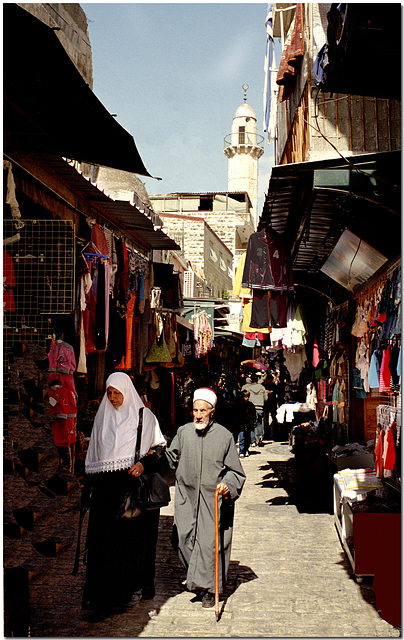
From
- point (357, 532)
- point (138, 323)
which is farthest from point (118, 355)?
point (357, 532)

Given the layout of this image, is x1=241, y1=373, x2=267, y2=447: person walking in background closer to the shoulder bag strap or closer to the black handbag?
the shoulder bag strap

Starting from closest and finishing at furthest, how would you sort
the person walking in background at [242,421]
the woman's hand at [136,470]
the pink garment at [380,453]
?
the woman's hand at [136,470] < the pink garment at [380,453] < the person walking in background at [242,421]

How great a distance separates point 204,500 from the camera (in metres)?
5.09

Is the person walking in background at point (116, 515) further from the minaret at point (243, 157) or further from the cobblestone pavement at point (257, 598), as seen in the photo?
the minaret at point (243, 157)

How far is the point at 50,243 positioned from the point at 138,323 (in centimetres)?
593

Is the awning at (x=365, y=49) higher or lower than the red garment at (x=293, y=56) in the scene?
lower

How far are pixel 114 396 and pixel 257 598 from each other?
216cm

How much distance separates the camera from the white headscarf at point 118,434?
488 cm

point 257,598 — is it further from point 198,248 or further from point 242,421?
point 198,248

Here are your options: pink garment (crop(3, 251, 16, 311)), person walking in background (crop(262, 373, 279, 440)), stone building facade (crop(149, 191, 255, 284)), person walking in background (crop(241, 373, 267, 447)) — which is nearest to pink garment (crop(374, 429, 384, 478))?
pink garment (crop(3, 251, 16, 311))

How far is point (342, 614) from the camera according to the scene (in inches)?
185

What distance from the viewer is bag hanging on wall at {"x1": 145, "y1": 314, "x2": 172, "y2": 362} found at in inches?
437

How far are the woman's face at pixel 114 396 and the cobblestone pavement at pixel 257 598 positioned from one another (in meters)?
1.65

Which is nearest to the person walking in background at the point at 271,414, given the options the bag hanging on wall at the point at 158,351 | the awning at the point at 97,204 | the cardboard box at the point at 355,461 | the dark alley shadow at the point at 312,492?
the bag hanging on wall at the point at 158,351
